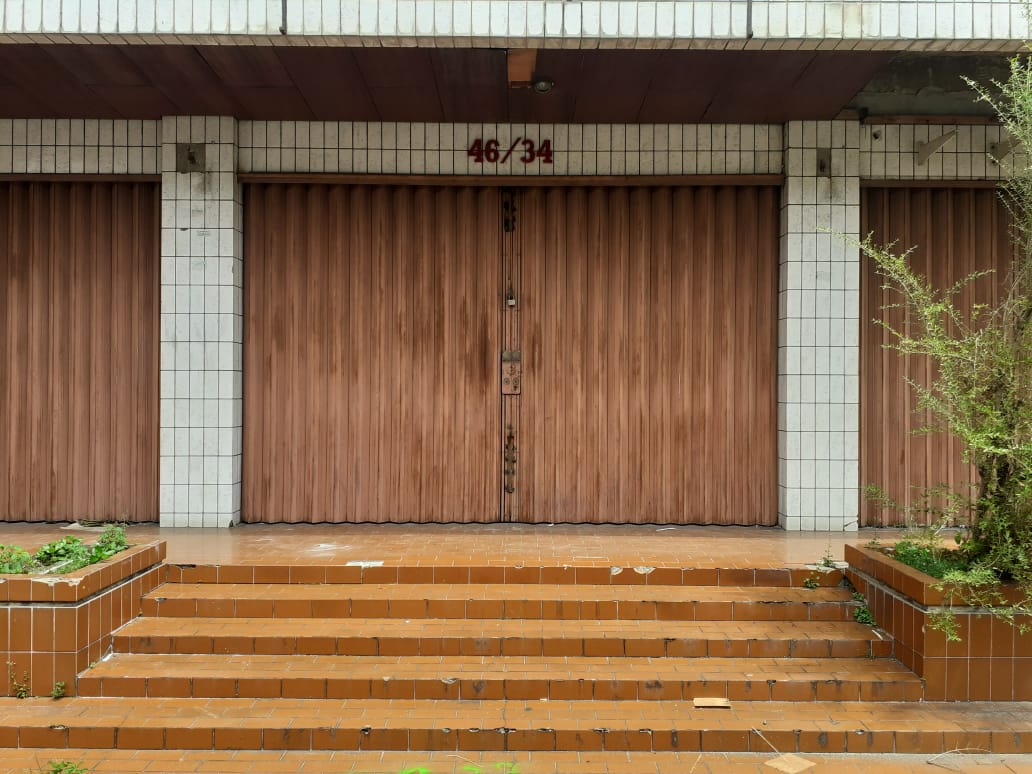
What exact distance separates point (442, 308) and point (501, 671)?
393cm

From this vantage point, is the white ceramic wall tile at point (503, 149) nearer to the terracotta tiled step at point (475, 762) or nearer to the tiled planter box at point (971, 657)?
the tiled planter box at point (971, 657)

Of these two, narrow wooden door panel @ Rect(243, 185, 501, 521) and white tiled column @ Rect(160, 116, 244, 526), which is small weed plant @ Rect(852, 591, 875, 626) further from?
white tiled column @ Rect(160, 116, 244, 526)

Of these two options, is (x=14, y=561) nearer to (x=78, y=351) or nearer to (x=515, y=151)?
(x=78, y=351)

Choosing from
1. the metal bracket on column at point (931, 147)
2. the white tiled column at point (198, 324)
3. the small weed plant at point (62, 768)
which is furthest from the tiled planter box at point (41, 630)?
the metal bracket on column at point (931, 147)

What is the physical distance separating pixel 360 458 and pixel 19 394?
3.34 metres

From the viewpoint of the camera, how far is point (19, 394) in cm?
778

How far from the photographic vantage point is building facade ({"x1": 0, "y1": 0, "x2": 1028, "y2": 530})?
739 cm

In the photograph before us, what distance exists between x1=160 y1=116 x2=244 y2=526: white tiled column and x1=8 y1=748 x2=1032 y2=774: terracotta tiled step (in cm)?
336

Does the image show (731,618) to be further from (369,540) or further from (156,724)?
(156,724)

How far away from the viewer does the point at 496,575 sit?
18.7ft

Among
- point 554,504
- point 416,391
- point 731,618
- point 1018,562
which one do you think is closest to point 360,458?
point 416,391

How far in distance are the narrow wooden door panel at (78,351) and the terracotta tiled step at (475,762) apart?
3931mm

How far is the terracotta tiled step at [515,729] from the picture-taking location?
4.20 m

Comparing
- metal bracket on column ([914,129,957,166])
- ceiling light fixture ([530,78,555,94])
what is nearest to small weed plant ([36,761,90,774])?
ceiling light fixture ([530,78,555,94])
